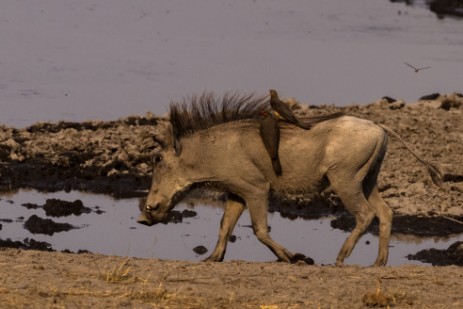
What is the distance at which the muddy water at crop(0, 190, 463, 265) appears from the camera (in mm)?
11500

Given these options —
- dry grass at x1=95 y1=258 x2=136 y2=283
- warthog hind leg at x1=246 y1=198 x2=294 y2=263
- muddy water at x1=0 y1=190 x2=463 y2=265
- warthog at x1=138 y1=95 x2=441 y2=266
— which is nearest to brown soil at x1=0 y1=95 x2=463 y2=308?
dry grass at x1=95 y1=258 x2=136 y2=283

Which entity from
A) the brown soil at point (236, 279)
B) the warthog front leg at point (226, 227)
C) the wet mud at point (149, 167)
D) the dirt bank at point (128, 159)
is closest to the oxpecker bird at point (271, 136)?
the warthog front leg at point (226, 227)

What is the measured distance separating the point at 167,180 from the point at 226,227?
1.87 feet

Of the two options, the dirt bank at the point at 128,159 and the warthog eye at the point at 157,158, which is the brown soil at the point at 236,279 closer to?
the dirt bank at the point at 128,159

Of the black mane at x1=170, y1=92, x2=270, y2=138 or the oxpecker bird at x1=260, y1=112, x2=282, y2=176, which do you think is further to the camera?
the black mane at x1=170, y1=92, x2=270, y2=138

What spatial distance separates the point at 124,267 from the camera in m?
8.48

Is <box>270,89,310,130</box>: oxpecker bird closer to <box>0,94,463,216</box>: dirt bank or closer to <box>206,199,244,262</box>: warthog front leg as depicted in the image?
<box>206,199,244,262</box>: warthog front leg

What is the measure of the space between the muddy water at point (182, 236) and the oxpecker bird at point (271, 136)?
1.46 m

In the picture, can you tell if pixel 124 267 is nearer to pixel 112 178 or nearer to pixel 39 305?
pixel 39 305

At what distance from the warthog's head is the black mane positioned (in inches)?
4.5

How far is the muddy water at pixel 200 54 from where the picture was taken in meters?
20.0

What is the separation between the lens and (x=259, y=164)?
33.3 ft

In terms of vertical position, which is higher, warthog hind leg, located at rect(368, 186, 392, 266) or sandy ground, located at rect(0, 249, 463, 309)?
sandy ground, located at rect(0, 249, 463, 309)

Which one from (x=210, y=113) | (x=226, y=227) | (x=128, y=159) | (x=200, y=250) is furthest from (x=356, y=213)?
(x=128, y=159)
